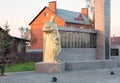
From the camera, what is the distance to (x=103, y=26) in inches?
1355

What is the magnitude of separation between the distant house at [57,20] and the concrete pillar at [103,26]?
24.1 m

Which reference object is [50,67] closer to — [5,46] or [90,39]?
[5,46]

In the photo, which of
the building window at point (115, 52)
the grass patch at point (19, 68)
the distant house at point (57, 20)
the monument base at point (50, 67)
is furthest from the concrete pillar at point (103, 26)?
the distant house at point (57, 20)

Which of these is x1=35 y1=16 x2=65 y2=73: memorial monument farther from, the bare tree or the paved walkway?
the bare tree

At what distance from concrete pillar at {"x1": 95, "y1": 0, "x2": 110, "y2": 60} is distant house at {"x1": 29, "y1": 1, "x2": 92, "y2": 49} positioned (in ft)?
79.2

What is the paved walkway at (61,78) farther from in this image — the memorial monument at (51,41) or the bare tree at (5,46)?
the memorial monument at (51,41)

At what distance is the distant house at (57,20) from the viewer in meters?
59.8

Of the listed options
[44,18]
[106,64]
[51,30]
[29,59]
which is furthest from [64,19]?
[51,30]

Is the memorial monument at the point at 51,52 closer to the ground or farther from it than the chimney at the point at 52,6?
closer to the ground

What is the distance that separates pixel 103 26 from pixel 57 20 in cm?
2601

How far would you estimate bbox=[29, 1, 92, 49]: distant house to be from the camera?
59750 mm

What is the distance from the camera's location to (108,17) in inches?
1379

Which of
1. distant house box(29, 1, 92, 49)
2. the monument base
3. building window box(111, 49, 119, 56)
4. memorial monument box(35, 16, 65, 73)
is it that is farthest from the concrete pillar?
distant house box(29, 1, 92, 49)

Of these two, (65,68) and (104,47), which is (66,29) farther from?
(65,68)
